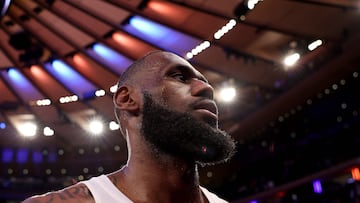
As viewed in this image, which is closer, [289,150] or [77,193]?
[77,193]

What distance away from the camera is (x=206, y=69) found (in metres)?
10.7

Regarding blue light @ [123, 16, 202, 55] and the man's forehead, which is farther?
blue light @ [123, 16, 202, 55]

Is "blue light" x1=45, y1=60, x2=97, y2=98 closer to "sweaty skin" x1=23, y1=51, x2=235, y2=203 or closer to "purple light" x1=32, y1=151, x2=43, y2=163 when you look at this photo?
"sweaty skin" x1=23, y1=51, x2=235, y2=203

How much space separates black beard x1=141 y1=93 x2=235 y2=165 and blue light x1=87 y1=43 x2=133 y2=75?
8051 mm

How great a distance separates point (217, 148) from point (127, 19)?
7429 mm

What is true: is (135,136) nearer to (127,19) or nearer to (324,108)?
(127,19)

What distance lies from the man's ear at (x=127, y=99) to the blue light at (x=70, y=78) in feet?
27.8

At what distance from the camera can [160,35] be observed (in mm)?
9023

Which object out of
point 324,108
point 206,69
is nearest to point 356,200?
point 206,69

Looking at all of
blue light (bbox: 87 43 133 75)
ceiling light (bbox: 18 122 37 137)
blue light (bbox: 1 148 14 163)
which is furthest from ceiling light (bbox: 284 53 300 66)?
blue light (bbox: 1 148 14 163)

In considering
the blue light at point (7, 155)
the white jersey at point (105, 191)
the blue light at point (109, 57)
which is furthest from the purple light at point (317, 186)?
the white jersey at point (105, 191)

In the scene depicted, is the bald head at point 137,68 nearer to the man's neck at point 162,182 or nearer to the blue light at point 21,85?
the man's neck at point 162,182

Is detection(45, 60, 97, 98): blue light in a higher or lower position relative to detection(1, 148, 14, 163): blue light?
higher

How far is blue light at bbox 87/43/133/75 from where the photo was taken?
9.50 meters
